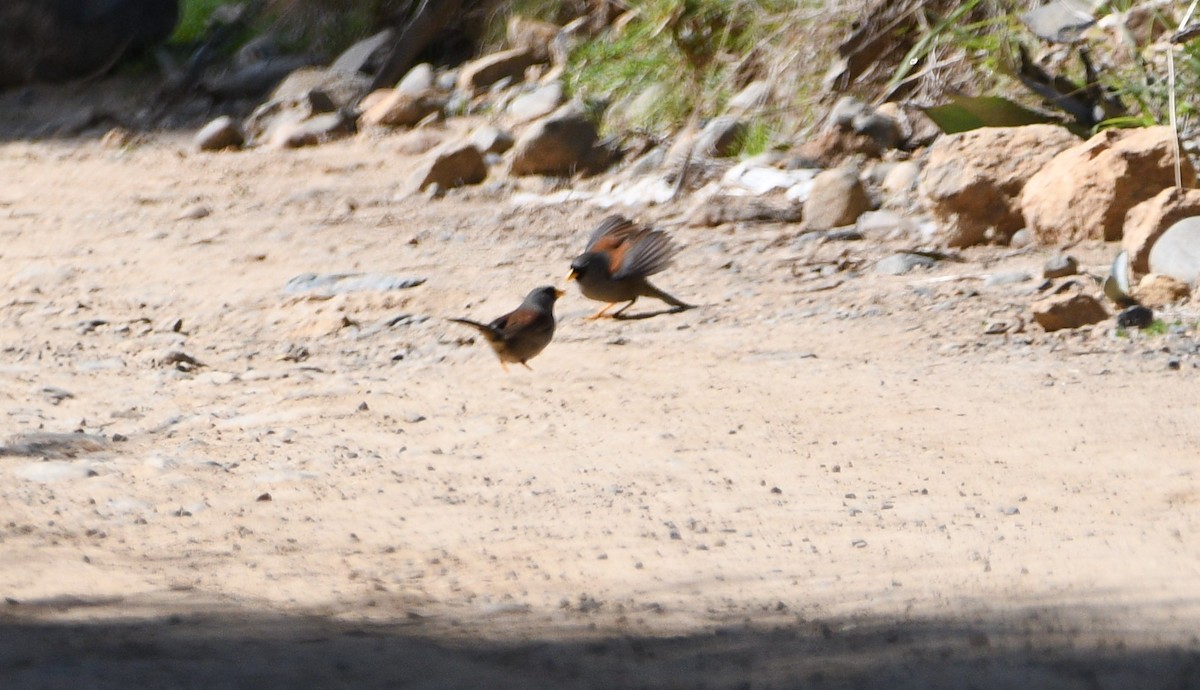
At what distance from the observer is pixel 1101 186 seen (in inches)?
241

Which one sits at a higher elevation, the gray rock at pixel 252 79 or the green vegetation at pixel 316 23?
the green vegetation at pixel 316 23

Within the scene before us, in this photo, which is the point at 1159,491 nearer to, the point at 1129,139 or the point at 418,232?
the point at 1129,139

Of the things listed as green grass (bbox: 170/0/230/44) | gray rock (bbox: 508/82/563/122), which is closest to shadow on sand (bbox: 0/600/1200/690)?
gray rock (bbox: 508/82/563/122)

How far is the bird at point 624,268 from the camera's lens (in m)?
5.59

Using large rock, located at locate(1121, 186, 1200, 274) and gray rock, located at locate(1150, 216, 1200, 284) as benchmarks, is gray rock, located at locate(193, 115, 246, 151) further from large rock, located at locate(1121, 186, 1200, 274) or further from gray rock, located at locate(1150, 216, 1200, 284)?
gray rock, located at locate(1150, 216, 1200, 284)

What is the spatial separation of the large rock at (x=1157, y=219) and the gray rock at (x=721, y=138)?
3.09 m

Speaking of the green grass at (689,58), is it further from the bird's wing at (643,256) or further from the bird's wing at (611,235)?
the bird's wing at (643,256)

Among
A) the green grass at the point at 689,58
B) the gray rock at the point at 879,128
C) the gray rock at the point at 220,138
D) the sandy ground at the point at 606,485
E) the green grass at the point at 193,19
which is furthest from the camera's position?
the green grass at the point at 193,19

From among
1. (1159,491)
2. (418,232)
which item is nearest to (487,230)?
(418,232)

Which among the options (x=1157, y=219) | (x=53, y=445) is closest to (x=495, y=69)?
(x=1157, y=219)

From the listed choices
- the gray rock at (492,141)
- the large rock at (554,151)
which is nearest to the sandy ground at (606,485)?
the large rock at (554,151)

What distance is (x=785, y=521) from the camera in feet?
10.2

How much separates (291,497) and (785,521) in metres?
1.12

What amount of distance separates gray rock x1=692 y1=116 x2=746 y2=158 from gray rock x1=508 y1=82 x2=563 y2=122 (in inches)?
73.0
